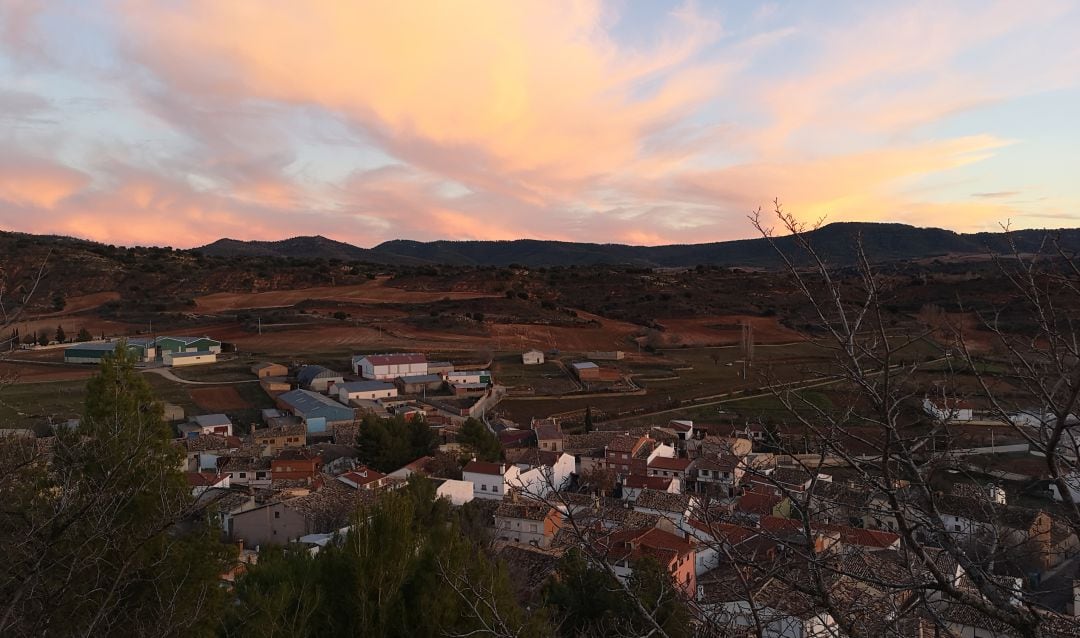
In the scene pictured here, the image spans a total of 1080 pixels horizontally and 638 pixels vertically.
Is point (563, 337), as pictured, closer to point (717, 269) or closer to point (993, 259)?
point (717, 269)

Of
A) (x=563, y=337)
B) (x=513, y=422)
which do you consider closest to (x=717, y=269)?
(x=563, y=337)

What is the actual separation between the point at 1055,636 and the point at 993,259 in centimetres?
197

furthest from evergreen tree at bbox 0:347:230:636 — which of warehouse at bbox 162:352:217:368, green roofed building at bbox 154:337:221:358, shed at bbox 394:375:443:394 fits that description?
green roofed building at bbox 154:337:221:358

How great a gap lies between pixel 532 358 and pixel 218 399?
21778 mm

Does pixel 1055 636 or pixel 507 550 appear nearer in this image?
pixel 1055 636

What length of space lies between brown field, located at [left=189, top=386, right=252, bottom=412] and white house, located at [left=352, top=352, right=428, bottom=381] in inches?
319

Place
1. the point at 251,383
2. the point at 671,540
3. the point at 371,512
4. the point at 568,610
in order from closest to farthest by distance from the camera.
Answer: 1. the point at 371,512
2. the point at 568,610
3. the point at 671,540
4. the point at 251,383

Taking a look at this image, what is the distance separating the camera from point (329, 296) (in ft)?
259

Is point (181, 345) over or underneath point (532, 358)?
over

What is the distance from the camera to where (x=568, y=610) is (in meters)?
12.1

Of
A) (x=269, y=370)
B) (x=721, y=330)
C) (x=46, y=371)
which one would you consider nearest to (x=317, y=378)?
(x=269, y=370)

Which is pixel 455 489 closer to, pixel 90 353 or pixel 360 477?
pixel 360 477

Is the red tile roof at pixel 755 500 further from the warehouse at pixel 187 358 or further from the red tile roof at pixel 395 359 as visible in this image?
the warehouse at pixel 187 358

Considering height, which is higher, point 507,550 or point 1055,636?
point 1055,636
